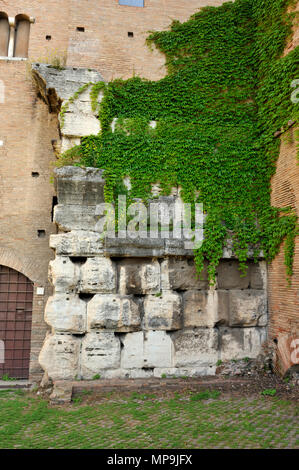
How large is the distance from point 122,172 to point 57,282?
8.46 feet

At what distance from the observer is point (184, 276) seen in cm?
716

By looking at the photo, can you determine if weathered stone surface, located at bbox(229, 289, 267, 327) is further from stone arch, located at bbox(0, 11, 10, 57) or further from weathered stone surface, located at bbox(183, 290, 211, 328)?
stone arch, located at bbox(0, 11, 10, 57)

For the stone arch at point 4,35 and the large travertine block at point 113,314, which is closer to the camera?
the large travertine block at point 113,314

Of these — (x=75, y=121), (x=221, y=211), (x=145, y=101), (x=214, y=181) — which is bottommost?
(x=221, y=211)

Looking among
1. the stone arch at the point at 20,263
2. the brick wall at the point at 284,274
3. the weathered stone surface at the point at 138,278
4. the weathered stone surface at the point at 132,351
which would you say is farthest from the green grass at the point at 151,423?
the stone arch at the point at 20,263

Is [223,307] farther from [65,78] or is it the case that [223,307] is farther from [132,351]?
[65,78]

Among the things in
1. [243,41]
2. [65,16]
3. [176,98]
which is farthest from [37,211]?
[243,41]

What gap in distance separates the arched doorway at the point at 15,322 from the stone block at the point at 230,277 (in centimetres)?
463

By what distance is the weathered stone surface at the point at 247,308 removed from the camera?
23.6 feet

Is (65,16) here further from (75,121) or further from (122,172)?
(122,172)

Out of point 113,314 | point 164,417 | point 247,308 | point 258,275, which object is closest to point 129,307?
point 113,314

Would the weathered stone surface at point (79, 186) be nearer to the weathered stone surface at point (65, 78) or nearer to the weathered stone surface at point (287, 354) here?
the weathered stone surface at point (65, 78)

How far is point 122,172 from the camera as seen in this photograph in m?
7.34

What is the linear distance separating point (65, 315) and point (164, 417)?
267cm
